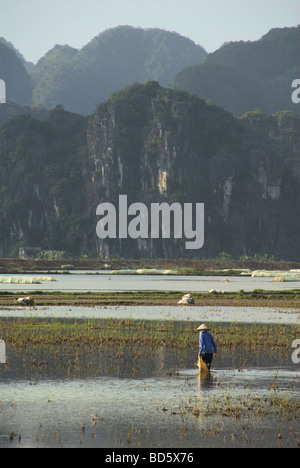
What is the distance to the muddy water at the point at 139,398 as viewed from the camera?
1459 cm

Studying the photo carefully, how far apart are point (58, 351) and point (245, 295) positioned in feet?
113

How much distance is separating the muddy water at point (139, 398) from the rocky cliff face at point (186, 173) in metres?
145

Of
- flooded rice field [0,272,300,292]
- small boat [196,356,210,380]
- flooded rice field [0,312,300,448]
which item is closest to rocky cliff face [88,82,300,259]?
flooded rice field [0,272,300,292]

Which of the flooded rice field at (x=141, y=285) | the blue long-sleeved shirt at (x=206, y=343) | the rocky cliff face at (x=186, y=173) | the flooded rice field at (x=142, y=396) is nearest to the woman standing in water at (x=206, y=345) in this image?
the blue long-sleeved shirt at (x=206, y=343)

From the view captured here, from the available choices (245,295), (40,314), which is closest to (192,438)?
(40,314)

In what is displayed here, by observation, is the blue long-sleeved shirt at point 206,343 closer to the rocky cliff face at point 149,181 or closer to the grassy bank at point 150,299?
the grassy bank at point 150,299

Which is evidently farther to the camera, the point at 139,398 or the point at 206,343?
the point at 206,343

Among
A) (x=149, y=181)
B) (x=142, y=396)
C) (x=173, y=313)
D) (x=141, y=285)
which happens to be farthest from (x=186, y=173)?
(x=142, y=396)

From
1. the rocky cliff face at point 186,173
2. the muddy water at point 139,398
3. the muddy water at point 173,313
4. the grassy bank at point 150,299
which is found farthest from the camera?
the rocky cliff face at point 186,173

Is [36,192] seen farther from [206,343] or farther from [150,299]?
[206,343]

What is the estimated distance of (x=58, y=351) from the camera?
2541cm

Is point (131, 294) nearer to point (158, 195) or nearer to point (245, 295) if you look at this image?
point (245, 295)

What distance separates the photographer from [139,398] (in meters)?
18.2

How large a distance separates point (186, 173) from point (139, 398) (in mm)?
160278
